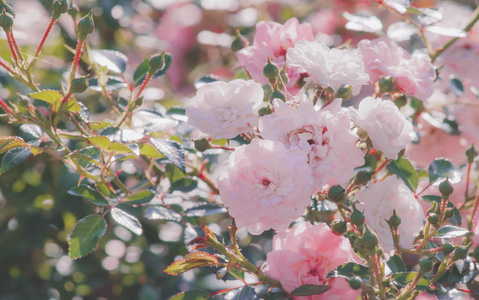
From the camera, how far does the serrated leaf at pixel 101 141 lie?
790mm

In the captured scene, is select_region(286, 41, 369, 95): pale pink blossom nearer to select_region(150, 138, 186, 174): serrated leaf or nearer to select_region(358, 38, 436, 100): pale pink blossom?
select_region(358, 38, 436, 100): pale pink blossom

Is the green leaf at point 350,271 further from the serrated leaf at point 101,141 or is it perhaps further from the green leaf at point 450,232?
the serrated leaf at point 101,141

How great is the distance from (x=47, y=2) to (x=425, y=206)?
120 cm

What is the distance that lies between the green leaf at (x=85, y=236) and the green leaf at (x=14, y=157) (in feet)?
0.49

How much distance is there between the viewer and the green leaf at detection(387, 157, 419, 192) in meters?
0.93

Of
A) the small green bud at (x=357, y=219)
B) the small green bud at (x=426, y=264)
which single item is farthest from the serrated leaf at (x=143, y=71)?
the small green bud at (x=426, y=264)

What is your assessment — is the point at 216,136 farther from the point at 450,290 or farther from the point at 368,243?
the point at 450,290

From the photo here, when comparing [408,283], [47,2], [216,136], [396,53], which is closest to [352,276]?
[408,283]

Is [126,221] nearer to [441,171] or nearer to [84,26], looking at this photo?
[84,26]

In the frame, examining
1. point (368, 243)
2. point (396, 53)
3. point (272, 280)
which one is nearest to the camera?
point (368, 243)

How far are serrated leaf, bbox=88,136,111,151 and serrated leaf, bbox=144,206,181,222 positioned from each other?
0.76 feet

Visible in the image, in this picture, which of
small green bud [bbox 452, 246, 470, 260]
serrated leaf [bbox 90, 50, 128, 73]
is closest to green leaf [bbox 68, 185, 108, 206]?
serrated leaf [bbox 90, 50, 128, 73]

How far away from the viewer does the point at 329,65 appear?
819 millimetres

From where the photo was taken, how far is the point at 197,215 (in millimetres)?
1006
